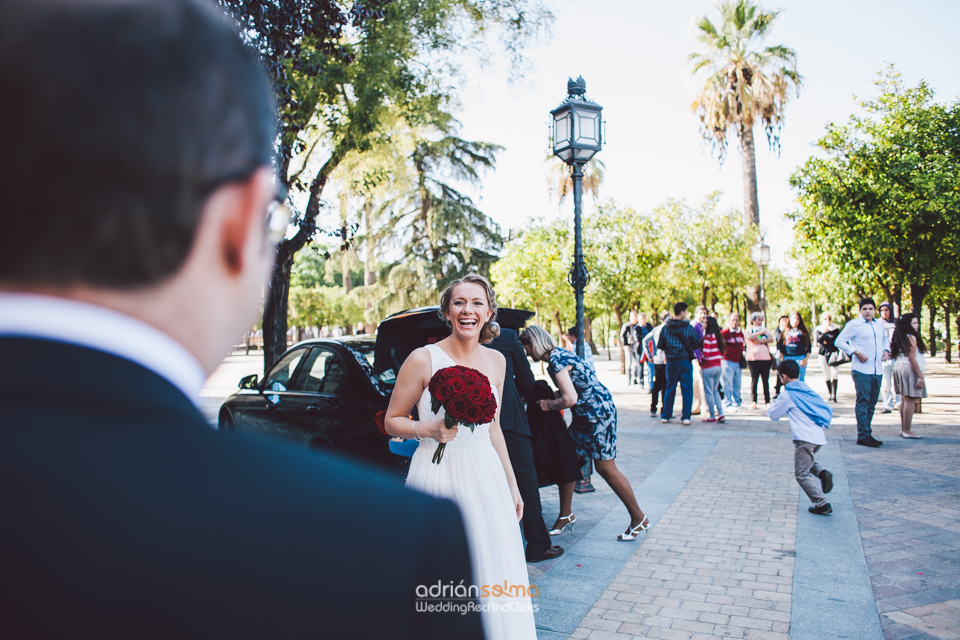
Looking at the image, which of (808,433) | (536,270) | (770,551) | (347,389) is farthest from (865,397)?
(536,270)

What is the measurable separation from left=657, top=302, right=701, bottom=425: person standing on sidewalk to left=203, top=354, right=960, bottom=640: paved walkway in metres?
2.37

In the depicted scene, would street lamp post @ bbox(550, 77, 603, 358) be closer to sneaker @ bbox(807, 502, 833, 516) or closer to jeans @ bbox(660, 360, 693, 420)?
sneaker @ bbox(807, 502, 833, 516)

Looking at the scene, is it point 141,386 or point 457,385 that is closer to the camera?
point 141,386

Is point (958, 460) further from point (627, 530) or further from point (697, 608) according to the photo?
point (697, 608)

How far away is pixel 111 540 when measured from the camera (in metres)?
0.54

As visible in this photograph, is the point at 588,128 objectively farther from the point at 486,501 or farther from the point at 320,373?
the point at 486,501

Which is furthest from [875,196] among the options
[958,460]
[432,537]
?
[432,537]

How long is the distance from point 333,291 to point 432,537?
6437 centimetres

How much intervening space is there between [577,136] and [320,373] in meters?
4.21

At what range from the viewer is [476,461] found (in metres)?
3.27

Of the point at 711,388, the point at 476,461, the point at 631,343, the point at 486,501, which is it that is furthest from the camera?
the point at 631,343

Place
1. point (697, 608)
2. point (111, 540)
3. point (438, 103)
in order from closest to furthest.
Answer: point (111, 540) < point (697, 608) < point (438, 103)

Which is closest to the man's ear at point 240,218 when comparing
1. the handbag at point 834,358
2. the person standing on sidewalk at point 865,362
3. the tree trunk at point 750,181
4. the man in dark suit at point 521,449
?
the man in dark suit at point 521,449

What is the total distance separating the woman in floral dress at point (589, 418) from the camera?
5242 millimetres
